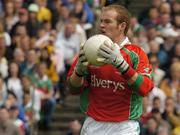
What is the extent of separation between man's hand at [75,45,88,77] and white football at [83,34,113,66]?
0.10 metres

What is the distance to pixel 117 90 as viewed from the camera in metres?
9.01

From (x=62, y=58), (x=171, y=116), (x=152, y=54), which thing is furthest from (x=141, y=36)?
(x=171, y=116)

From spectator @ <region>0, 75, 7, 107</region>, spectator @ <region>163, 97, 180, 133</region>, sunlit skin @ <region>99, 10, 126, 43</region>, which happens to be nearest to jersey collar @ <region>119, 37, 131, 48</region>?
sunlit skin @ <region>99, 10, 126, 43</region>

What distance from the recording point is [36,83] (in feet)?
57.9

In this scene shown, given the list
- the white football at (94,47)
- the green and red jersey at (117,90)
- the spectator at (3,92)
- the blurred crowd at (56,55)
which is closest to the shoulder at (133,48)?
the green and red jersey at (117,90)

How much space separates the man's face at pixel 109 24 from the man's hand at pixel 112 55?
1.26ft

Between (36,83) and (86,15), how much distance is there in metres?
3.08

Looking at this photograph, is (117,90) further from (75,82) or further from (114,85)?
(75,82)

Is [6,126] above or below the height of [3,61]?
below

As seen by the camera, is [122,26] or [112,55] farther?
[122,26]

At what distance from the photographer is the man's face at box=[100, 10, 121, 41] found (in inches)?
349

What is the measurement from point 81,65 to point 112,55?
456 mm

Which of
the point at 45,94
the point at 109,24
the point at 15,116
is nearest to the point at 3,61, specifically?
the point at 45,94

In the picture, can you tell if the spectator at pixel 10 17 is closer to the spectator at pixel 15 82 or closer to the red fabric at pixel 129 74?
the spectator at pixel 15 82
